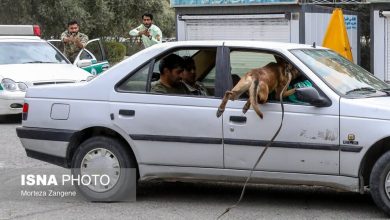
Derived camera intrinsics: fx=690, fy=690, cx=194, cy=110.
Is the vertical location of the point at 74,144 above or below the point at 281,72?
below

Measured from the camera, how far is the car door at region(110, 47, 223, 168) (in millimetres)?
6086

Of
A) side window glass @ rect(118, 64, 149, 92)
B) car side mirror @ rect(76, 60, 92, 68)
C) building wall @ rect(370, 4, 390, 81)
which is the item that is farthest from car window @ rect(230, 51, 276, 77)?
building wall @ rect(370, 4, 390, 81)

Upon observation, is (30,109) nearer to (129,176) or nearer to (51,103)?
(51,103)

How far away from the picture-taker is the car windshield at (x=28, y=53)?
1326 cm

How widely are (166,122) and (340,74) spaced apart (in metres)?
1.63

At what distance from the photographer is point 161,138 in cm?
623

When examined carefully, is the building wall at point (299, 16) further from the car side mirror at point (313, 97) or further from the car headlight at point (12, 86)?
the car side mirror at point (313, 97)

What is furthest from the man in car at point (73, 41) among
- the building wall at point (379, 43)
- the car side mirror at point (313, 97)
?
the car side mirror at point (313, 97)

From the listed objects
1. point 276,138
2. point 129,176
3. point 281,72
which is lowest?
point 129,176

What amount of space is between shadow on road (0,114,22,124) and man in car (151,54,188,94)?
6839mm

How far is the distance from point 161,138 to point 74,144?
3.05 feet

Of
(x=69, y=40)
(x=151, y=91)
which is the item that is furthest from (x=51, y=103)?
(x=69, y=40)

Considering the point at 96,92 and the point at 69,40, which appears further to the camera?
the point at 69,40

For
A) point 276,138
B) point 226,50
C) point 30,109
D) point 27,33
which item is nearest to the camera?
point 276,138
